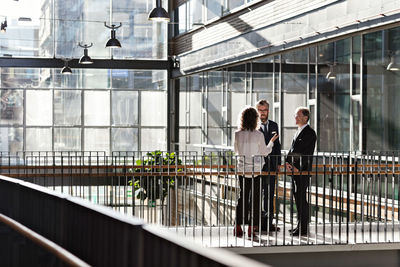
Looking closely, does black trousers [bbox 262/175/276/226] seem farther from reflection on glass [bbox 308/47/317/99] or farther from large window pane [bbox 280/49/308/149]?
large window pane [bbox 280/49/308/149]

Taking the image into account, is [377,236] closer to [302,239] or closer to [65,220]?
[302,239]

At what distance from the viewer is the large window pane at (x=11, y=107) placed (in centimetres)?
2792

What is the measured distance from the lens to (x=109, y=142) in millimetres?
28859

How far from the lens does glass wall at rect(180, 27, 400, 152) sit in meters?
13.8

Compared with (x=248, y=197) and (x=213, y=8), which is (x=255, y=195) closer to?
(x=248, y=197)

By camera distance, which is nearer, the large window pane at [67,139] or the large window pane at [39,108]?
the large window pane at [39,108]

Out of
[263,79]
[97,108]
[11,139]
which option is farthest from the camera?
[97,108]

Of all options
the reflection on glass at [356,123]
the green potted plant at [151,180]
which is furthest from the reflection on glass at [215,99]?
the reflection on glass at [356,123]

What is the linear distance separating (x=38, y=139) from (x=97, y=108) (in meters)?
2.42

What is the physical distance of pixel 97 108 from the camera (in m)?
28.9

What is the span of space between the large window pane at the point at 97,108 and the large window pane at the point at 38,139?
150 cm

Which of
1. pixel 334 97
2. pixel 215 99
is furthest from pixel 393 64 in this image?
pixel 215 99

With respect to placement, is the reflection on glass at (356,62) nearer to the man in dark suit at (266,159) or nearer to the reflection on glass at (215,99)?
the man in dark suit at (266,159)

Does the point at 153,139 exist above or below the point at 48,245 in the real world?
above
